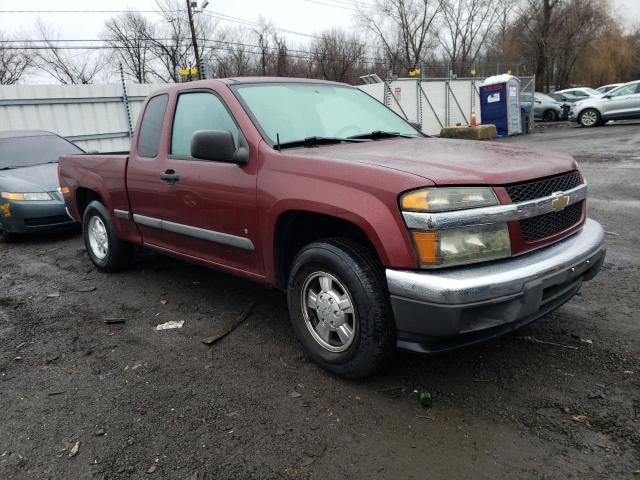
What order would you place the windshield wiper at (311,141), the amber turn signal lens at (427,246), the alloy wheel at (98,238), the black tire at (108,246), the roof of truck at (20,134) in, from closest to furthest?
the amber turn signal lens at (427,246) < the windshield wiper at (311,141) < the black tire at (108,246) < the alloy wheel at (98,238) < the roof of truck at (20,134)

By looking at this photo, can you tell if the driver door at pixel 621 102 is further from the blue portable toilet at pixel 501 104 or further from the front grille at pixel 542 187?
the front grille at pixel 542 187

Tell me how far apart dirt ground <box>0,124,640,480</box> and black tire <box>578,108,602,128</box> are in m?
18.7

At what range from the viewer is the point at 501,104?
61.6ft

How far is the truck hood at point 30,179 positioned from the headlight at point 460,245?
625 centimetres

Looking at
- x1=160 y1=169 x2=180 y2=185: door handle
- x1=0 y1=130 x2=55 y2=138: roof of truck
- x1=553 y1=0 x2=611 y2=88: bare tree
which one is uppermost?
x1=553 y1=0 x2=611 y2=88: bare tree

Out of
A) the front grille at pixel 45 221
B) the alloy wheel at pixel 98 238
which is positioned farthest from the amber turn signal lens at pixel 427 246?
the front grille at pixel 45 221

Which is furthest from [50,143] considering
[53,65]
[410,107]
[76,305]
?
[53,65]

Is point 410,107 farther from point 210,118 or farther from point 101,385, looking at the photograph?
point 101,385

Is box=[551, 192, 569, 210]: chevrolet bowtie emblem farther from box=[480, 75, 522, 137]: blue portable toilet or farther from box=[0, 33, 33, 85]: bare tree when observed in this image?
box=[0, 33, 33, 85]: bare tree

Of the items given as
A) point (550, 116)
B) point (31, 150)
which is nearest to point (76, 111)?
point (31, 150)

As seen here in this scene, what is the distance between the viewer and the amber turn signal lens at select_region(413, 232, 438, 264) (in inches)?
95.2

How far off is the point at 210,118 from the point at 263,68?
1609 inches

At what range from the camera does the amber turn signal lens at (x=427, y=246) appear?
242 cm

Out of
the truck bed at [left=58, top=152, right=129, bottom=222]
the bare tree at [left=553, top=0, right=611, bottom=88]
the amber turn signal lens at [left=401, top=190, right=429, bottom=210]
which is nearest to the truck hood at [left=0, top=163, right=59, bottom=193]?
the truck bed at [left=58, top=152, right=129, bottom=222]
